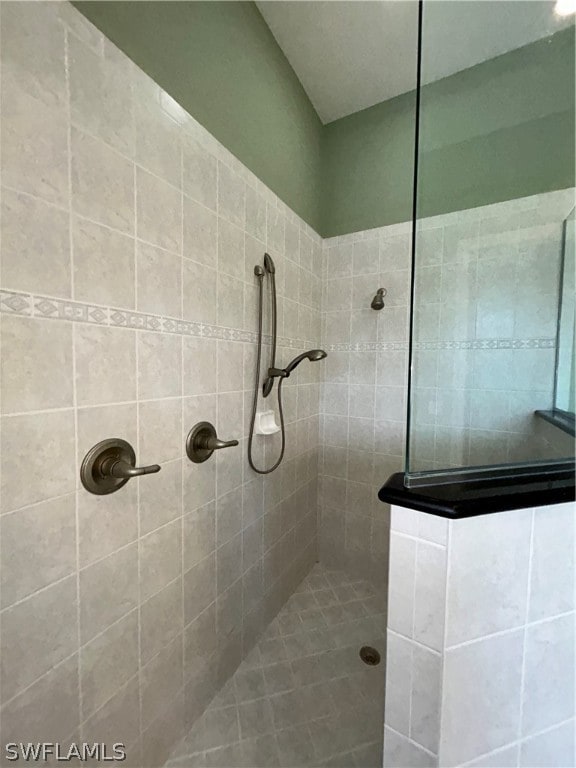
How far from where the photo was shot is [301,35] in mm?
1318

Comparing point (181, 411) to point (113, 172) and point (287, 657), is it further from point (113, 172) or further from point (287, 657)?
point (287, 657)

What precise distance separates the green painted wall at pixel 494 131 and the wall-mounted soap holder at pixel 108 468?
4.61 ft

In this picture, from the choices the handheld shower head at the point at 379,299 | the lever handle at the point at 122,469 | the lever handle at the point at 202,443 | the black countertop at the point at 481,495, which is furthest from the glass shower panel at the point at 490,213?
the lever handle at the point at 122,469

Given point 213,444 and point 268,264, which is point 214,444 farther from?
point 268,264

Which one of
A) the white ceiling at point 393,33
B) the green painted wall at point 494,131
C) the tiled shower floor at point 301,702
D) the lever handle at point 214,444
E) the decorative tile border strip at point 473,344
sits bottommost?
the tiled shower floor at point 301,702

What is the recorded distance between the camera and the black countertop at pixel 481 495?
474mm

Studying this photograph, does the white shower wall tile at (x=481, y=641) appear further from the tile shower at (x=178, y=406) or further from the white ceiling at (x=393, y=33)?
the white ceiling at (x=393, y=33)

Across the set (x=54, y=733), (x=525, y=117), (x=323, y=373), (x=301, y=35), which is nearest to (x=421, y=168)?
(x=525, y=117)

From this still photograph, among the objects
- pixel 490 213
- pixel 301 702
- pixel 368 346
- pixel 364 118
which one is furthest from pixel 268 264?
pixel 301 702

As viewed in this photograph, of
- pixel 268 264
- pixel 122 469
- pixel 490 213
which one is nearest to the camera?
pixel 122 469

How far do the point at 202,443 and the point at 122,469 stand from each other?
12.7 inches

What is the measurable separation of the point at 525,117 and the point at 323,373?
59.0 inches

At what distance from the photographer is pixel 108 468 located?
752mm

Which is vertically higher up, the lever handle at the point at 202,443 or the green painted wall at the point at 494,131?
the green painted wall at the point at 494,131
